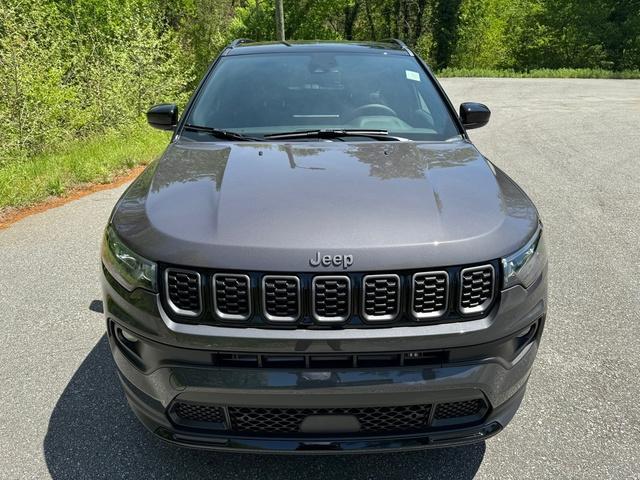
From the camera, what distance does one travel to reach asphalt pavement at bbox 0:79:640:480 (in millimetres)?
2338

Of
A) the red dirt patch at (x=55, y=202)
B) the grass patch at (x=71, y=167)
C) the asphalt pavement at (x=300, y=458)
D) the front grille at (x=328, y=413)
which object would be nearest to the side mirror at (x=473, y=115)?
the asphalt pavement at (x=300, y=458)

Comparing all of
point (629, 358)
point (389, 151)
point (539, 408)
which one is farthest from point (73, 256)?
point (629, 358)

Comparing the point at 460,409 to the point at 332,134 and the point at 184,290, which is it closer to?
the point at 184,290

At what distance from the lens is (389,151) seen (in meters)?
2.64

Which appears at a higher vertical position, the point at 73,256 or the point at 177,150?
the point at 177,150

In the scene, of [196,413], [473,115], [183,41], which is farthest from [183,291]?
[183,41]

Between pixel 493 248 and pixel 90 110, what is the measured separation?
11.8 meters

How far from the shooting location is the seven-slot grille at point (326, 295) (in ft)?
5.95

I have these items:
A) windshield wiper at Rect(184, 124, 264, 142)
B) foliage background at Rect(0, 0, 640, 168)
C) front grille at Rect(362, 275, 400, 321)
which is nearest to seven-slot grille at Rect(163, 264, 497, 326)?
front grille at Rect(362, 275, 400, 321)

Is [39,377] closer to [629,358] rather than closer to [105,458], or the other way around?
[105,458]

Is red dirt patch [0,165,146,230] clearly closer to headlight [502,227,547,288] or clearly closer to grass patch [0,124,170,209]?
grass patch [0,124,170,209]

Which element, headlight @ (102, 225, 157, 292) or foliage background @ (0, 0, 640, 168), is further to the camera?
foliage background @ (0, 0, 640, 168)

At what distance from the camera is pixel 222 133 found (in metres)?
2.97

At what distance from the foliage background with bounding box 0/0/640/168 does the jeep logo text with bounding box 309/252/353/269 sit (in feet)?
27.2
